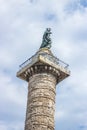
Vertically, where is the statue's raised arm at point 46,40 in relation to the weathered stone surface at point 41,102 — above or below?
above

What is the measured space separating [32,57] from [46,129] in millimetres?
4795

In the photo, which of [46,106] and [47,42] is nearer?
[46,106]

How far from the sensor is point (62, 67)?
25.9 metres

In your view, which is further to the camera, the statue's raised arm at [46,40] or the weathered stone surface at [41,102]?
the statue's raised arm at [46,40]

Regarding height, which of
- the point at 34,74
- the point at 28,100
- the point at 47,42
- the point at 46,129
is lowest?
the point at 46,129

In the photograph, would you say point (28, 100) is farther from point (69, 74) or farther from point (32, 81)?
point (69, 74)

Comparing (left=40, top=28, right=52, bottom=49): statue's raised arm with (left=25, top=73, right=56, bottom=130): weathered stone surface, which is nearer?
(left=25, top=73, right=56, bottom=130): weathered stone surface

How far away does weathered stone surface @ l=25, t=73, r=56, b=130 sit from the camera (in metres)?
23.3

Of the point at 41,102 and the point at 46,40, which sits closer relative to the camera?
the point at 41,102

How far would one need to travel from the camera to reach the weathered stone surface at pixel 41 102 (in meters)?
23.3

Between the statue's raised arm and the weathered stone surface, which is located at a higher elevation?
the statue's raised arm

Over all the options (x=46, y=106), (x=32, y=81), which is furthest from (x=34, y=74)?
(x=46, y=106)

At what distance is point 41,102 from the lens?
23.8m

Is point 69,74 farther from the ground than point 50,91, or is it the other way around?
point 69,74
